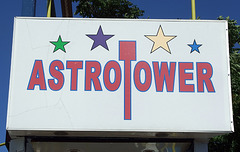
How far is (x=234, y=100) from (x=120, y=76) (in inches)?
361

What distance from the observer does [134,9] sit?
16.5 meters

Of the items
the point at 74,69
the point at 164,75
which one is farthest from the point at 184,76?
the point at 74,69

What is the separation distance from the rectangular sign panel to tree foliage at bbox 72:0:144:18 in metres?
10.6

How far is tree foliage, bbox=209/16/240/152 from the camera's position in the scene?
13.7m

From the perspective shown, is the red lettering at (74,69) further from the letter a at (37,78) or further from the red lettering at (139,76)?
the red lettering at (139,76)

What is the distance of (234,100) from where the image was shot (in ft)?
45.3

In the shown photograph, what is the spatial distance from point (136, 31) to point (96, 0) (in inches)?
426

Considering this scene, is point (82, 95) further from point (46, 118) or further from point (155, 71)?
point (155, 71)

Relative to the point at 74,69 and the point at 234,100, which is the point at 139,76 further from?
the point at 234,100

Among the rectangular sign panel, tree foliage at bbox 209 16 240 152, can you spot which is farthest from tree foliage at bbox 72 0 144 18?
the rectangular sign panel

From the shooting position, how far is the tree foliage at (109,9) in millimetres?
16234

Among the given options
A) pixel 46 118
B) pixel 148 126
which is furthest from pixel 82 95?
pixel 148 126

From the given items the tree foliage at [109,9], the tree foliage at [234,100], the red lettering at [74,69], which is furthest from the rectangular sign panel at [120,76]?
the tree foliage at [109,9]

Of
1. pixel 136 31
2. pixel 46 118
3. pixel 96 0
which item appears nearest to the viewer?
pixel 46 118
